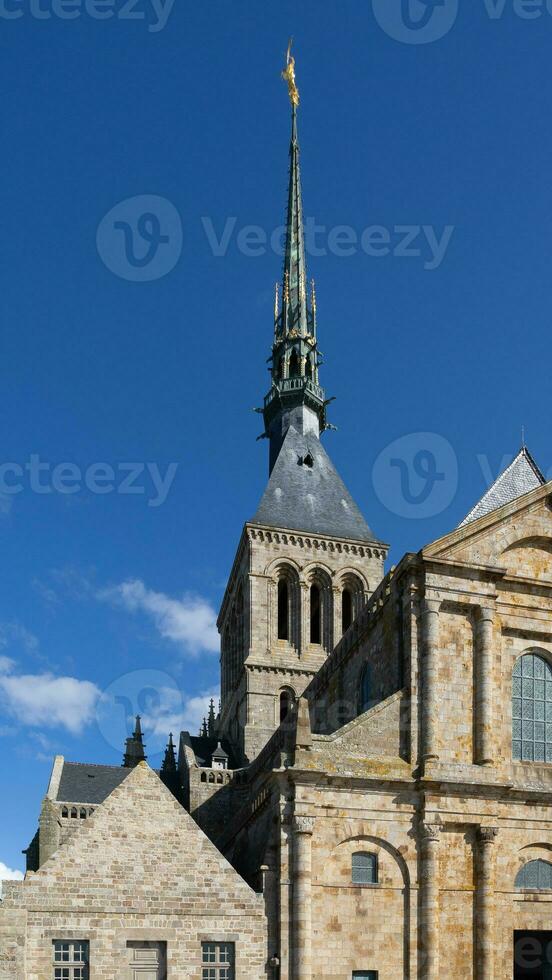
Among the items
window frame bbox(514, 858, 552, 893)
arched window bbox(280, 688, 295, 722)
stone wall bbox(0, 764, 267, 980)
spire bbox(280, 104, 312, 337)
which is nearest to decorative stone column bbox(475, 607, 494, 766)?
window frame bbox(514, 858, 552, 893)

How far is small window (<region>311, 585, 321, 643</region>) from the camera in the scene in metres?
56.5

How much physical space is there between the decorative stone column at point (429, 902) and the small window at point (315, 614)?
102ft

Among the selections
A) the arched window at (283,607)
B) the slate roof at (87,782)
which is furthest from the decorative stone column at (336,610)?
the slate roof at (87,782)

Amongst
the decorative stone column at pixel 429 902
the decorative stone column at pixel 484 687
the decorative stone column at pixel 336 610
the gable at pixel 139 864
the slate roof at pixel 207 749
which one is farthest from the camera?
the decorative stone column at pixel 336 610

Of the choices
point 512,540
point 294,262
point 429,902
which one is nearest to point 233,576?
point 294,262

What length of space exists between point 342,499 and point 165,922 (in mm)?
38856

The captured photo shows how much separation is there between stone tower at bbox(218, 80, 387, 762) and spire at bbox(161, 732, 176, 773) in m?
3.16

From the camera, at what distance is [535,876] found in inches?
1029

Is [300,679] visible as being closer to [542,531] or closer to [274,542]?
[274,542]

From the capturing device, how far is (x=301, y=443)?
209 feet

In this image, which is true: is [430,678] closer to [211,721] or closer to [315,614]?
[315,614]

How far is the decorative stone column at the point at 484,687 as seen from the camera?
26.2 metres

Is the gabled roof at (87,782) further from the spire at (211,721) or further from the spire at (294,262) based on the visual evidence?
the spire at (294,262)

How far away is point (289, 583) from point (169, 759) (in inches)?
489
